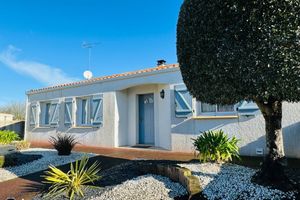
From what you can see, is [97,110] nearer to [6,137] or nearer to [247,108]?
[6,137]

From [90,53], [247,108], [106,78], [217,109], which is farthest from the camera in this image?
[90,53]

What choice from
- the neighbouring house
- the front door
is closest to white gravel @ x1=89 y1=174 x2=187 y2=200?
the neighbouring house

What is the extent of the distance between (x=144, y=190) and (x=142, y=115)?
270 inches

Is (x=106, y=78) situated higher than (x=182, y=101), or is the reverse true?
(x=106, y=78)

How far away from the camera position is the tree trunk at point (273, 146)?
3861 mm

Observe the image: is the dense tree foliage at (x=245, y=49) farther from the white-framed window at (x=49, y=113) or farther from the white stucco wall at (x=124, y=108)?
the white-framed window at (x=49, y=113)

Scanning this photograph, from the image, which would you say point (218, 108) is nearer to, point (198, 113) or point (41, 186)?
point (198, 113)

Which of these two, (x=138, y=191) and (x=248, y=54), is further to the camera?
(x=138, y=191)

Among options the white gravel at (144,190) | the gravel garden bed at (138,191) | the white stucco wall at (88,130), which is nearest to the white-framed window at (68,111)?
the white stucco wall at (88,130)

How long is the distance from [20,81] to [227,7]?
2072 centimetres

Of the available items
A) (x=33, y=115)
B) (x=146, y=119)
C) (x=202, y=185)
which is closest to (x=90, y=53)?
(x=33, y=115)

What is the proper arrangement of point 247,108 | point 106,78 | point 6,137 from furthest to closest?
point 106,78 < point 6,137 < point 247,108

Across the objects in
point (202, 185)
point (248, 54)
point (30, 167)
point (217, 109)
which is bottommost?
point (30, 167)

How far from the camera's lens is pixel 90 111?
11758mm
